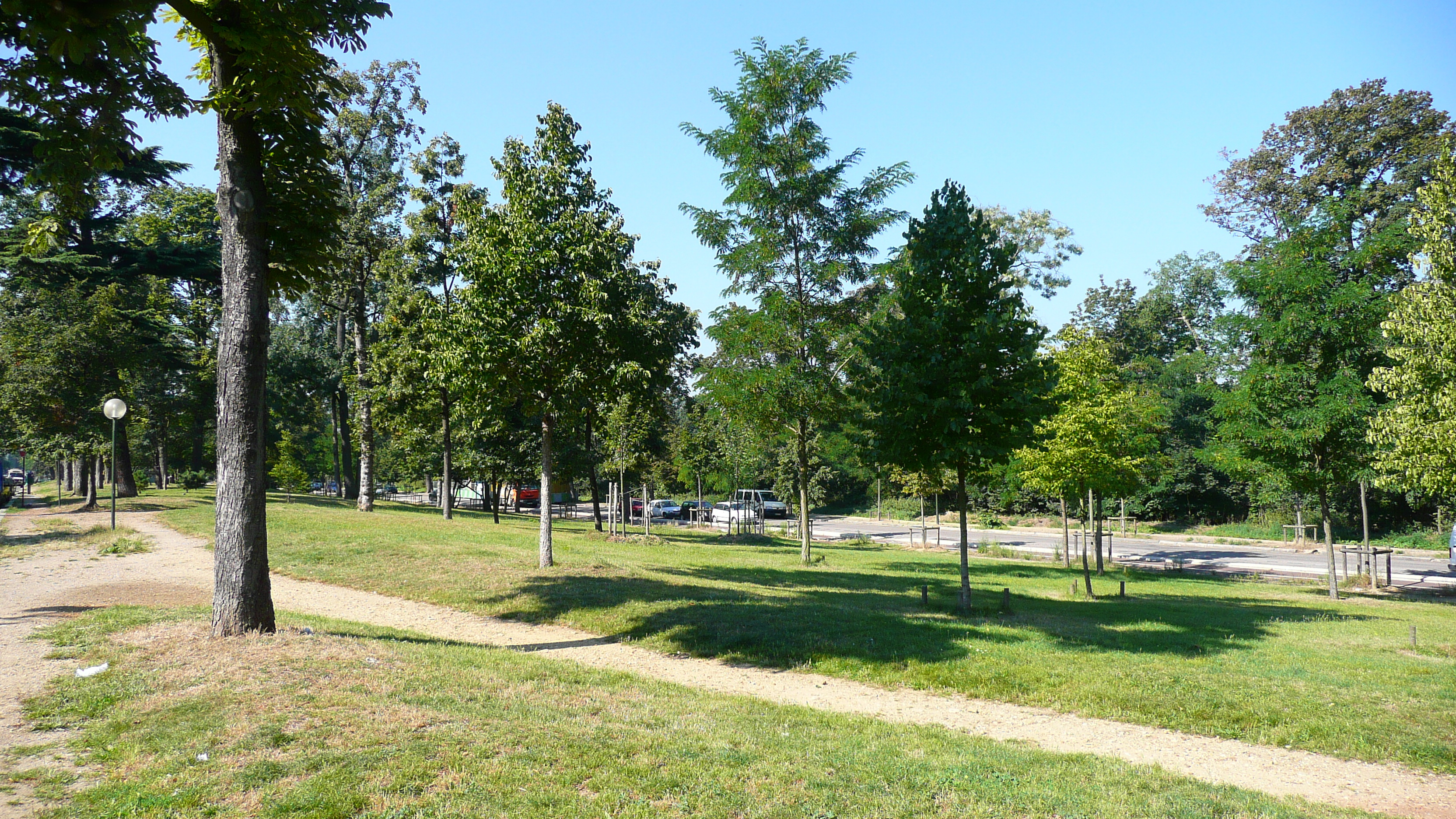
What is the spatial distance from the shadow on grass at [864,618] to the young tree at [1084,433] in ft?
10.1

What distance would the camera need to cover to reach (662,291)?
3859cm

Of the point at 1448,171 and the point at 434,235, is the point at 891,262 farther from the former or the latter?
the point at 434,235

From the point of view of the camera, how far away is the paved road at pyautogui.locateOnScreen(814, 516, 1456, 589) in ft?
79.9

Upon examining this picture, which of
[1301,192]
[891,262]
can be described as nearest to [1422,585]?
[891,262]

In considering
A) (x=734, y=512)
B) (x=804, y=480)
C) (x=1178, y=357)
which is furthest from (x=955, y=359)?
(x=1178, y=357)

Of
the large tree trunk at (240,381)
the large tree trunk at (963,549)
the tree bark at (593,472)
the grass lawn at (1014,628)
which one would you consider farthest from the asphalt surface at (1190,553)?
the large tree trunk at (240,381)

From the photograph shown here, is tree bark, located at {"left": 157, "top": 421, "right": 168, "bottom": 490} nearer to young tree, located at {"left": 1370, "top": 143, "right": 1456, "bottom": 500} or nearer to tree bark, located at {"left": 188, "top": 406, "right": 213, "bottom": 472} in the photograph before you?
tree bark, located at {"left": 188, "top": 406, "right": 213, "bottom": 472}

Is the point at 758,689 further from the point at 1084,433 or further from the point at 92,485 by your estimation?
the point at 92,485

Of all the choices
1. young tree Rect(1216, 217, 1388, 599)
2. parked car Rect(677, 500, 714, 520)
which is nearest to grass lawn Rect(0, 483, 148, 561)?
young tree Rect(1216, 217, 1388, 599)

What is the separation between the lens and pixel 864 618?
38.8ft

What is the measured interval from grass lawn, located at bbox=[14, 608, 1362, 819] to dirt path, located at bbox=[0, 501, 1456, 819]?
0.53 m

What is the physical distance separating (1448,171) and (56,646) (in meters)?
20.6

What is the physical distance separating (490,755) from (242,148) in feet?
22.8

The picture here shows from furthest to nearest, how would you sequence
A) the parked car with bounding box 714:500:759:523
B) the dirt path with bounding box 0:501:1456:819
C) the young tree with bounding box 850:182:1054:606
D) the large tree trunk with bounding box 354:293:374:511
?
the parked car with bounding box 714:500:759:523 → the large tree trunk with bounding box 354:293:374:511 → the young tree with bounding box 850:182:1054:606 → the dirt path with bounding box 0:501:1456:819
